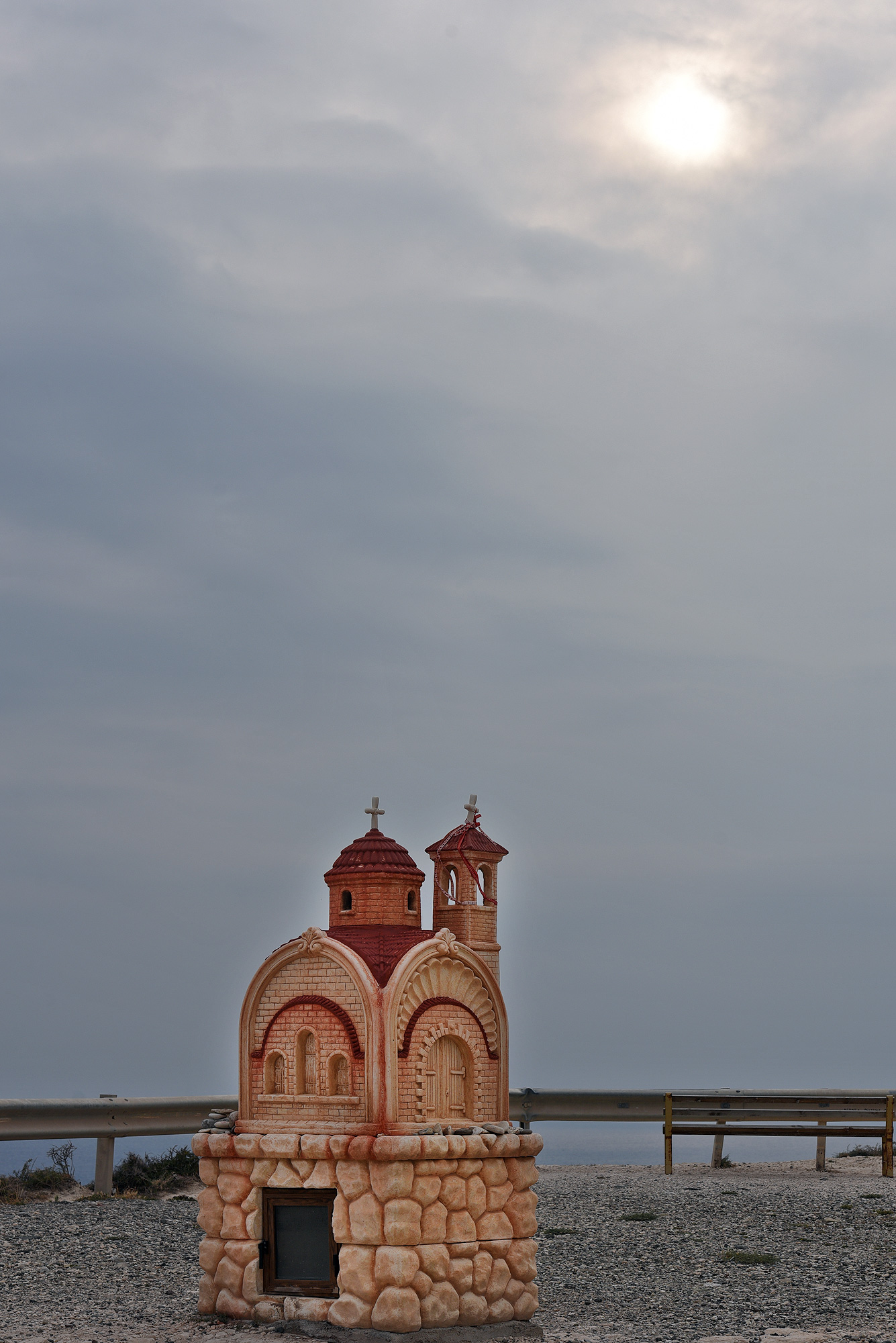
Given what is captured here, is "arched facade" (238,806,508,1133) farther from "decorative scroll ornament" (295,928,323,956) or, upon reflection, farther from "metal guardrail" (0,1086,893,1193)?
"metal guardrail" (0,1086,893,1193)

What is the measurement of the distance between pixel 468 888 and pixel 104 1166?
32.2 ft

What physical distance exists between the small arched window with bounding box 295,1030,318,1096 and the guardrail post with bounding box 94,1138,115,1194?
8.96 metres

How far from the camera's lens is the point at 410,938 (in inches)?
496

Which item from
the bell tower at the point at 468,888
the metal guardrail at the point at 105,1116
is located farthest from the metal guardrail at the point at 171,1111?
the bell tower at the point at 468,888

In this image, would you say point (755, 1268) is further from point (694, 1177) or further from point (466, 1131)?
point (694, 1177)

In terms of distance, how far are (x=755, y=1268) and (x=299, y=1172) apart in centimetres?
584

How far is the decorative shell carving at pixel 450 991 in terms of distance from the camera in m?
12.0

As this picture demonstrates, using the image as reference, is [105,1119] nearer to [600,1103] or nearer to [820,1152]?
[600,1103]

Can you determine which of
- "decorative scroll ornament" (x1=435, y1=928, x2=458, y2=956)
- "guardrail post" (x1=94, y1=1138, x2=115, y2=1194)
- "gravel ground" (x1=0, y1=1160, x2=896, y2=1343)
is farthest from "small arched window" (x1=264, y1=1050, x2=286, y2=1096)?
"guardrail post" (x1=94, y1=1138, x2=115, y2=1194)

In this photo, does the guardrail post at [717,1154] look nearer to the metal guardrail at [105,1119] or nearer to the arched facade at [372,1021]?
the metal guardrail at [105,1119]

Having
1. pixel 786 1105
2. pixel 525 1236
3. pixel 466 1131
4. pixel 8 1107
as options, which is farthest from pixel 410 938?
pixel 786 1105

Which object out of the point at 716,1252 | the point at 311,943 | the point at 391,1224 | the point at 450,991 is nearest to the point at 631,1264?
the point at 716,1252

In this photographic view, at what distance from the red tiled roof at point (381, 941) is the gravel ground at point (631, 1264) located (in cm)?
330

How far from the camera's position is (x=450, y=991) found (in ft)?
40.9
